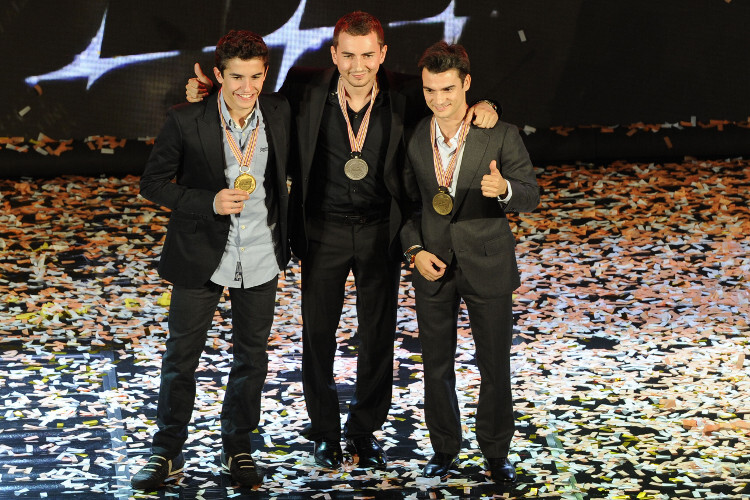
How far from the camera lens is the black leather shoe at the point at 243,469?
14.7ft

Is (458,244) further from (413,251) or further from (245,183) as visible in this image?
(245,183)

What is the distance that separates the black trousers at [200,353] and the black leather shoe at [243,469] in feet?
0.11

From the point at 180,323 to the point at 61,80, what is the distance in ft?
18.8

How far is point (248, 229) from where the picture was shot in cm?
437

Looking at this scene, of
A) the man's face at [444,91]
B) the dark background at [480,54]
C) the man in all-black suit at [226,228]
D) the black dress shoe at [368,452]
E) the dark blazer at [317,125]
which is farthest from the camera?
the dark background at [480,54]

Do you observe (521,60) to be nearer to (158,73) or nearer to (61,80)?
(158,73)

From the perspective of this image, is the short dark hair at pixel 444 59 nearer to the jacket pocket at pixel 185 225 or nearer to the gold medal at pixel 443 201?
the gold medal at pixel 443 201

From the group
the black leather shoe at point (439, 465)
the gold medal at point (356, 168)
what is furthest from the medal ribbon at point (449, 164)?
the black leather shoe at point (439, 465)

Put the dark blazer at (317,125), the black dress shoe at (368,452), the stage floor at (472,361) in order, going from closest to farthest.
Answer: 1. the dark blazer at (317,125)
2. the stage floor at (472,361)
3. the black dress shoe at (368,452)

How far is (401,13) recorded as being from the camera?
943cm

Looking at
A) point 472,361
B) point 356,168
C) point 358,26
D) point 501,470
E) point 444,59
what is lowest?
point 501,470

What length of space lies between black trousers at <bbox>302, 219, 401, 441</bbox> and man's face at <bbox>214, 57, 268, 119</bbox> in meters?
0.63

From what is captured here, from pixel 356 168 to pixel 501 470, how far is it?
4.42ft

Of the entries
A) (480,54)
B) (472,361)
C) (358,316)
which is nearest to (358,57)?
(358,316)
